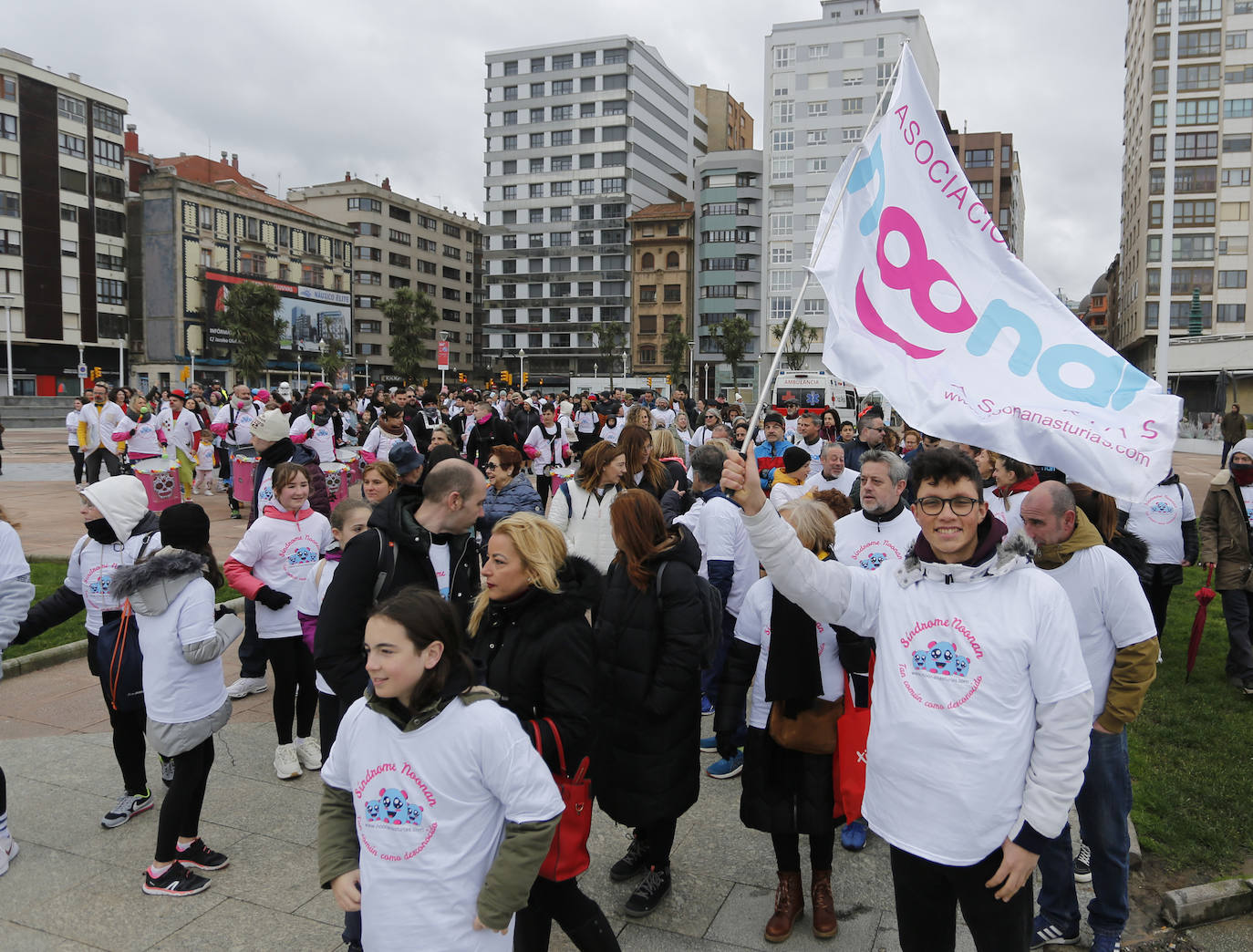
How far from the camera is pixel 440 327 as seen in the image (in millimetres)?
100688

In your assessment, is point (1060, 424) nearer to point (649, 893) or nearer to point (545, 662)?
point (545, 662)

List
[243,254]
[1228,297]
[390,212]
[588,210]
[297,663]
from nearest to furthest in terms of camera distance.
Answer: [297,663], [1228,297], [243,254], [588,210], [390,212]

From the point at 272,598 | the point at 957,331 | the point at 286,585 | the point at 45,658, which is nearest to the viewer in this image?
the point at 957,331

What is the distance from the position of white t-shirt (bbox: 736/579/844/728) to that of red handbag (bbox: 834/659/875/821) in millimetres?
143

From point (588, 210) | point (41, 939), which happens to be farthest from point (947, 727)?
point (588, 210)

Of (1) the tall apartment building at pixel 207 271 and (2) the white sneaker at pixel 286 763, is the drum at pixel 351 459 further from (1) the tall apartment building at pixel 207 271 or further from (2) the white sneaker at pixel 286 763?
(1) the tall apartment building at pixel 207 271

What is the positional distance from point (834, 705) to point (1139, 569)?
3.24 meters

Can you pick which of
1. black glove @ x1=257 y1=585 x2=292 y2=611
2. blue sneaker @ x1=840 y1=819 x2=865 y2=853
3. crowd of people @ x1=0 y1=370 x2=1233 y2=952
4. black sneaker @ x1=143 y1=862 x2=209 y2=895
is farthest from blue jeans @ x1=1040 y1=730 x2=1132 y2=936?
black glove @ x1=257 y1=585 x2=292 y2=611

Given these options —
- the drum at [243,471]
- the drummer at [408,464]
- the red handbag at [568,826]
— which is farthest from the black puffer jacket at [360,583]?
the drum at [243,471]

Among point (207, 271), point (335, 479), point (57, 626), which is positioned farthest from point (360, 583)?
point (207, 271)

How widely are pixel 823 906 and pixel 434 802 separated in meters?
2.16

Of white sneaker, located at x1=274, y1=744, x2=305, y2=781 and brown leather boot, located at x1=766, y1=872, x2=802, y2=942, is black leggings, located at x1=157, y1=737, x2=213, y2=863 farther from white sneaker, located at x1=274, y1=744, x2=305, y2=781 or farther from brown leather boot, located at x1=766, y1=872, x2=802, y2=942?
brown leather boot, located at x1=766, y1=872, x2=802, y2=942

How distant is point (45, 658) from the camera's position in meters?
7.56

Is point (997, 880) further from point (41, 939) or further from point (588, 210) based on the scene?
point (588, 210)
